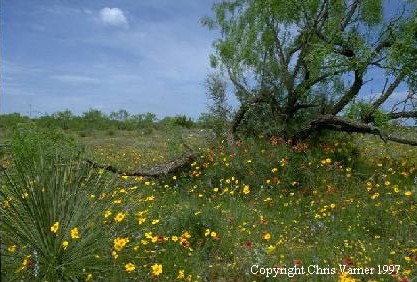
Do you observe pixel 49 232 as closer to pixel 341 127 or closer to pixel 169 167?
pixel 169 167

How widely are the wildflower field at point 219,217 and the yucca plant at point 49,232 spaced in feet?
0.04

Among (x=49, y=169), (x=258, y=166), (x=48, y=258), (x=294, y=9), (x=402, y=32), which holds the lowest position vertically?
(x=48, y=258)

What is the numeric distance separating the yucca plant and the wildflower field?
12 mm

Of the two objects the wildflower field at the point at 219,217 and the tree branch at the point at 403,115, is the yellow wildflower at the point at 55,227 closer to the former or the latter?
the wildflower field at the point at 219,217

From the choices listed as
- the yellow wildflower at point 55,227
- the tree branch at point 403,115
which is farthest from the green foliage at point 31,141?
the tree branch at point 403,115

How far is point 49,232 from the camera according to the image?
502cm

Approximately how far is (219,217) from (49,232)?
137 inches

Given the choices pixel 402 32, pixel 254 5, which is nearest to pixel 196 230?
pixel 402 32

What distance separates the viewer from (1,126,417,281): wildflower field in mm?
5074

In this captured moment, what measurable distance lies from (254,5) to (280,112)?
3029 mm

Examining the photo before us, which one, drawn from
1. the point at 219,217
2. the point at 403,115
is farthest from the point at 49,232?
the point at 403,115

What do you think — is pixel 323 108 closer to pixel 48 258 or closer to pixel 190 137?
pixel 190 137

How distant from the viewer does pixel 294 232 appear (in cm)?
756

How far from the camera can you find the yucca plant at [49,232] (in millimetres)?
4922
